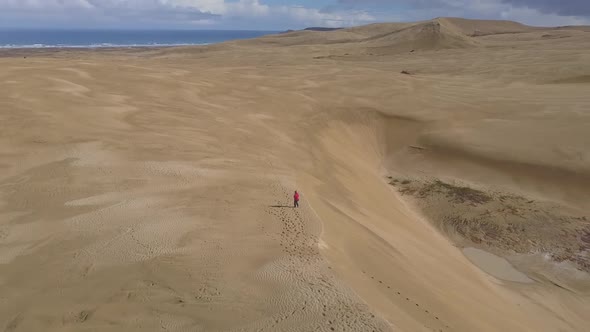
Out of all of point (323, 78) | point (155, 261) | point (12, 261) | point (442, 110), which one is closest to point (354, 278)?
point (155, 261)

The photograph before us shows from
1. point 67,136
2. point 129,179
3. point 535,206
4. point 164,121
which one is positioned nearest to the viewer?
point 129,179

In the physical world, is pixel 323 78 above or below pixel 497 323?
above

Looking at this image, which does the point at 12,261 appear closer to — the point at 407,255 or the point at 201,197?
the point at 201,197

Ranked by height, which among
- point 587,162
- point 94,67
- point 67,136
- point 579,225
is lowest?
point 579,225

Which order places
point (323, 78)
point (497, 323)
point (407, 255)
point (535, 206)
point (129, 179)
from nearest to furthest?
point (497, 323) < point (407, 255) < point (129, 179) < point (535, 206) < point (323, 78)

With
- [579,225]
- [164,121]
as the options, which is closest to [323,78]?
[164,121]

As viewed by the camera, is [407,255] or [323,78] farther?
[323,78]
